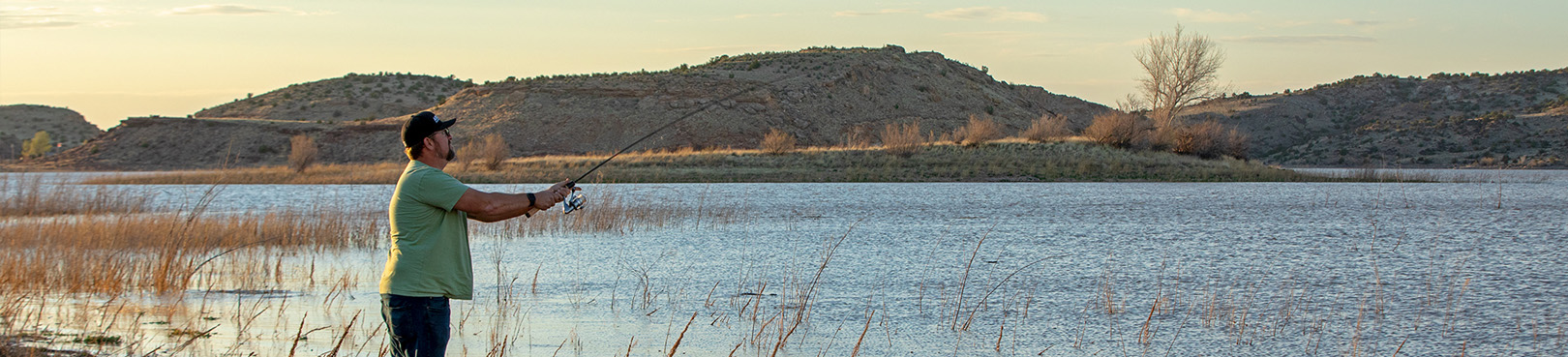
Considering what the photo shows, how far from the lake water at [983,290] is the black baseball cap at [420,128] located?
3258 mm

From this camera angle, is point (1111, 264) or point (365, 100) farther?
point (365, 100)

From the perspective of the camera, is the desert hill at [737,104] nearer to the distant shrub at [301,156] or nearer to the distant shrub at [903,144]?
the distant shrub at [301,156]

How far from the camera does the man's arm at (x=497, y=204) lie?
476 cm

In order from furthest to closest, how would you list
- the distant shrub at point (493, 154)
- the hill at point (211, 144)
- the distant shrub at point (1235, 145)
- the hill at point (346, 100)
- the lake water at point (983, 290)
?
the hill at point (346, 100) → the hill at point (211, 144) → the distant shrub at point (1235, 145) → the distant shrub at point (493, 154) → the lake water at point (983, 290)

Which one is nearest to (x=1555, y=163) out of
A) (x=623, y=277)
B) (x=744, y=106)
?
(x=744, y=106)

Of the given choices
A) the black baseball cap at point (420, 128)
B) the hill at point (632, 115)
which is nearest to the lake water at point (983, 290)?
the black baseball cap at point (420, 128)

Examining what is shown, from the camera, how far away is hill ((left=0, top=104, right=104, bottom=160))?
103938 millimetres

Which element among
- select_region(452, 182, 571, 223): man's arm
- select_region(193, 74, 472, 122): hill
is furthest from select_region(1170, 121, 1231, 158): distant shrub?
select_region(193, 74, 472, 122): hill

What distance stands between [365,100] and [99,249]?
81.6 meters

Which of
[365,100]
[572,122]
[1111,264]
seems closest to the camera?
[1111,264]

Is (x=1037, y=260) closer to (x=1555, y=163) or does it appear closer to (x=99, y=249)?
(x=99, y=249)

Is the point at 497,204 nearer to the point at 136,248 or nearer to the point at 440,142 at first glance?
the point at 440,142

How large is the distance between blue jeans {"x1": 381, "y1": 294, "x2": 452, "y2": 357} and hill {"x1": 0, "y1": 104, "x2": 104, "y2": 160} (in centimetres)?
11185

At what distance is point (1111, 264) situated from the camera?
12773mm
